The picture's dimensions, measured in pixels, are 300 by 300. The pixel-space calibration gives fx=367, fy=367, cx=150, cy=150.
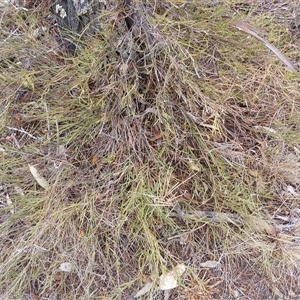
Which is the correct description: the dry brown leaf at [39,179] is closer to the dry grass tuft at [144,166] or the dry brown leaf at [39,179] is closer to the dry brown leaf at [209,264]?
the dry grass tuft at [144,166]

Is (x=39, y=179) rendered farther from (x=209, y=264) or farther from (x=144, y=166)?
(x=209, y=264)

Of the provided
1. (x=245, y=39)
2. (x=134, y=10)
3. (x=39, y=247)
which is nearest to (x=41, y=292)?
(x=39, y=247)

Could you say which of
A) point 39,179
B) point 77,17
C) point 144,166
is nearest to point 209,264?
point 144,166

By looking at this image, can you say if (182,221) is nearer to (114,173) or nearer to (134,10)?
(114,173)

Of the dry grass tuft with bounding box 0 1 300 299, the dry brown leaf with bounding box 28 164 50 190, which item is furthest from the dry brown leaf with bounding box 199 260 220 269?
the dry brown leaf with bounding box 28 164 50 190

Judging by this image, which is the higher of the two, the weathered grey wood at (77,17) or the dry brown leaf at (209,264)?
the weathered grey wood at (77,17)

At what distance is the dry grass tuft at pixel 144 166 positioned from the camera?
1189mm

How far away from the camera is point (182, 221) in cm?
124

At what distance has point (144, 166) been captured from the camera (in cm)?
122

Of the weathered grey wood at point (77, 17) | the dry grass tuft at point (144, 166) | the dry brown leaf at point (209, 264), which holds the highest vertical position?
the weathered grey wood at point (77, 17)

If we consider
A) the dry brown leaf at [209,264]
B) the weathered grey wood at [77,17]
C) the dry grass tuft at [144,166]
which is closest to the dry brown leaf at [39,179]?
the dry grass tuft at [144,166]

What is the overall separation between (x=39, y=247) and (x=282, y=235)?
81cm

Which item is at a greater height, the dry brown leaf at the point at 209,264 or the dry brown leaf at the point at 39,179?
the dry brown leaf at the point at 39,179

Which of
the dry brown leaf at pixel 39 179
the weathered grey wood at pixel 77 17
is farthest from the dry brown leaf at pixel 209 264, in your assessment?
the weathered grey wood at pixel 77 17
